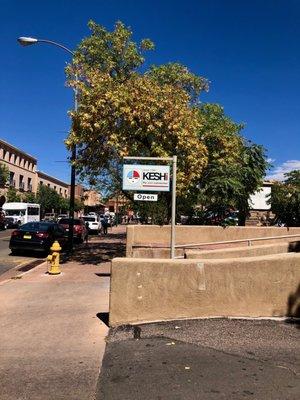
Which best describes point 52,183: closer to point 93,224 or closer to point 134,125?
point 93,224

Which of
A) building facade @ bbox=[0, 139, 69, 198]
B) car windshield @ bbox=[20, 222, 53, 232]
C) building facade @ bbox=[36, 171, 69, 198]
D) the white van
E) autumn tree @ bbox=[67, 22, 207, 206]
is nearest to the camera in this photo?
autumn tree @ bbox=[67, 22, 207, 206]

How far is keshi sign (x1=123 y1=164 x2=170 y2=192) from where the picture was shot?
11.9 metres

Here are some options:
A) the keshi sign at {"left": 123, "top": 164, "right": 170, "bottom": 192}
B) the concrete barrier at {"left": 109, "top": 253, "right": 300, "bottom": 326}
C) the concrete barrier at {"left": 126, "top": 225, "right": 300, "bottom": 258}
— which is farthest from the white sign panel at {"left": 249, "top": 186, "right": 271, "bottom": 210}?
the concrete barrier at {"left": 109, "top": 253, "right": 300, "bottom": 326}

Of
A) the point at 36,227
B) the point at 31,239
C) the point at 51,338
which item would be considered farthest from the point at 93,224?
the point at 51,338

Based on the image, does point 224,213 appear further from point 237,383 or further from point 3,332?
point 237,383

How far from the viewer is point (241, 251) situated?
457 inches

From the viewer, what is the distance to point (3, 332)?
7492 millimetres

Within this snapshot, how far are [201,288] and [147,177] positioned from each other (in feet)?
16.0

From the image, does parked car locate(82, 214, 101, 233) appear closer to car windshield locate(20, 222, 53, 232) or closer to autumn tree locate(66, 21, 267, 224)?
autumn tree locate(66, 21, 267, 224)

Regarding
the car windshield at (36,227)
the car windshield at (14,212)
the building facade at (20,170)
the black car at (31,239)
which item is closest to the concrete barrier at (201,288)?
the black car at (31,239)

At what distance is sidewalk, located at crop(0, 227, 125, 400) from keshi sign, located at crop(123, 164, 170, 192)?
2470 millimetres

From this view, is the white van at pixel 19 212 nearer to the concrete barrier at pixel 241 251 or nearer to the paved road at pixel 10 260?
the paved road at pixel 10 260

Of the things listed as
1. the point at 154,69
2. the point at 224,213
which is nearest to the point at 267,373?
the point at 224,213

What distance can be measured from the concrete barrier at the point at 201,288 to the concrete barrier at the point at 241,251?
312 centimetres
